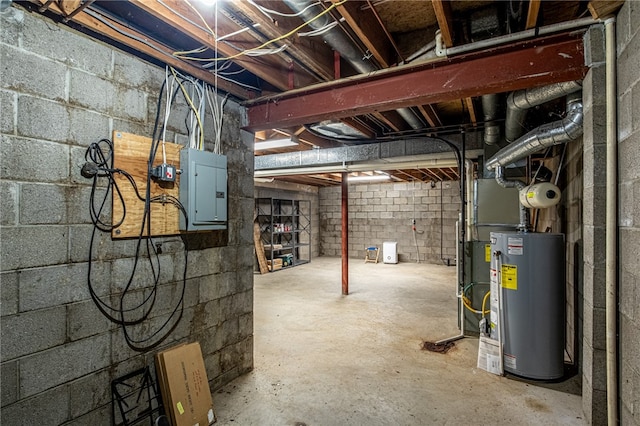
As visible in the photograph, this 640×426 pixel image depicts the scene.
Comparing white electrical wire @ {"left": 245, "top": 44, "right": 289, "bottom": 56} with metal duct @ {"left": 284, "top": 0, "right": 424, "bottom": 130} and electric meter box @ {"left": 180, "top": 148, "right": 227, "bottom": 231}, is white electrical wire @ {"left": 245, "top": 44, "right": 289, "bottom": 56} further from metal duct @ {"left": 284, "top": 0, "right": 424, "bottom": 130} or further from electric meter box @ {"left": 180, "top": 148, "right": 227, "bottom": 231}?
electric meter box @ {"left": 180, "top": 148, "right": 227, "bottom": 231}

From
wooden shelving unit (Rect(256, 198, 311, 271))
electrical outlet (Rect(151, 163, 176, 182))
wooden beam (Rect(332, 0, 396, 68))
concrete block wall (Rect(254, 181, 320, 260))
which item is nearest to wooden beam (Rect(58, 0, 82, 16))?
electrical outlet (Rect(151, 163, 176, 182))

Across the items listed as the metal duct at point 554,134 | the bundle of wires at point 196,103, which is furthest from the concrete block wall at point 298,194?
the metal duct at point 554,134

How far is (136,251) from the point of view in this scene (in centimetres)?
172

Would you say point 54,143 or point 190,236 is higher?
point 54,143

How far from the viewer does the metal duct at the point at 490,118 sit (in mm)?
2498

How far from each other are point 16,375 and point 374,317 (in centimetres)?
327

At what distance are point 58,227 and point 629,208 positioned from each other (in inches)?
98.4

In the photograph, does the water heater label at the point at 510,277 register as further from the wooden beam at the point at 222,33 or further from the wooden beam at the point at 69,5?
the wooden beam at the point at 69,5

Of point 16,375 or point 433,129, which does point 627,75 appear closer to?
point 433,129

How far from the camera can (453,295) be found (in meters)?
4.93

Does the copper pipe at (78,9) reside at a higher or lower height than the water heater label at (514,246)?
higher

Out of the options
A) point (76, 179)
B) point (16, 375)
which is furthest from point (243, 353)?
point (76, 179)

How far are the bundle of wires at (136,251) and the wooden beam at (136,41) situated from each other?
0.17 metres

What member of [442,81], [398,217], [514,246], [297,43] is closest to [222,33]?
[297,43]
